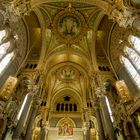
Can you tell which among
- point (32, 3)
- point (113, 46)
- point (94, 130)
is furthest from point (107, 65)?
point (32, 3)

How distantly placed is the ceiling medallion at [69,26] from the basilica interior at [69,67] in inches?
4.1

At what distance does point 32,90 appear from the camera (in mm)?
13758

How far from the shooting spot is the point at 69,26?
17109 mm

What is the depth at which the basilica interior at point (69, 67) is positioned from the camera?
10.6m

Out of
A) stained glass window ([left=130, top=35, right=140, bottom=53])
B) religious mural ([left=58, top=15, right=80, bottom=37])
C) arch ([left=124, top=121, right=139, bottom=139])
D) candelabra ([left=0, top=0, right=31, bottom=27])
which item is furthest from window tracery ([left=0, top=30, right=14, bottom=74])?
stained glass window ([left=130, top=35, right=140, bottom=53])

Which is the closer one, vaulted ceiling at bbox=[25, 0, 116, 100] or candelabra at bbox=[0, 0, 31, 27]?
candelabra at bbox=[0, 0, 31, 27]

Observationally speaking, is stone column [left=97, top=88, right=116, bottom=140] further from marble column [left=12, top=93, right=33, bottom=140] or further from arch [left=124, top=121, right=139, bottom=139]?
marble column [left=12, top=93, right=33, bottom=140]

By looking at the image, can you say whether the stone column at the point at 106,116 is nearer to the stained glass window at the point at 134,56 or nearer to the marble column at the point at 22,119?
the stained glass window at the point at 134,56

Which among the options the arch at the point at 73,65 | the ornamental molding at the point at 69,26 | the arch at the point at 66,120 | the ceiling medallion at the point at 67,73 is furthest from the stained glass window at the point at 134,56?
the arch at the point at 66,120

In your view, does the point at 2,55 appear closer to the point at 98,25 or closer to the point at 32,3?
the point at 32,3

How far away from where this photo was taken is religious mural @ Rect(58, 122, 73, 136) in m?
21.1

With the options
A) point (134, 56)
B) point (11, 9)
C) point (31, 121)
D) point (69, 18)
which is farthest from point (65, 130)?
point (11, 9)

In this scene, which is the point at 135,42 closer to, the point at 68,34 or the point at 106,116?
the point at 106,116

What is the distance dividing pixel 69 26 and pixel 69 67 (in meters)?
5.44
